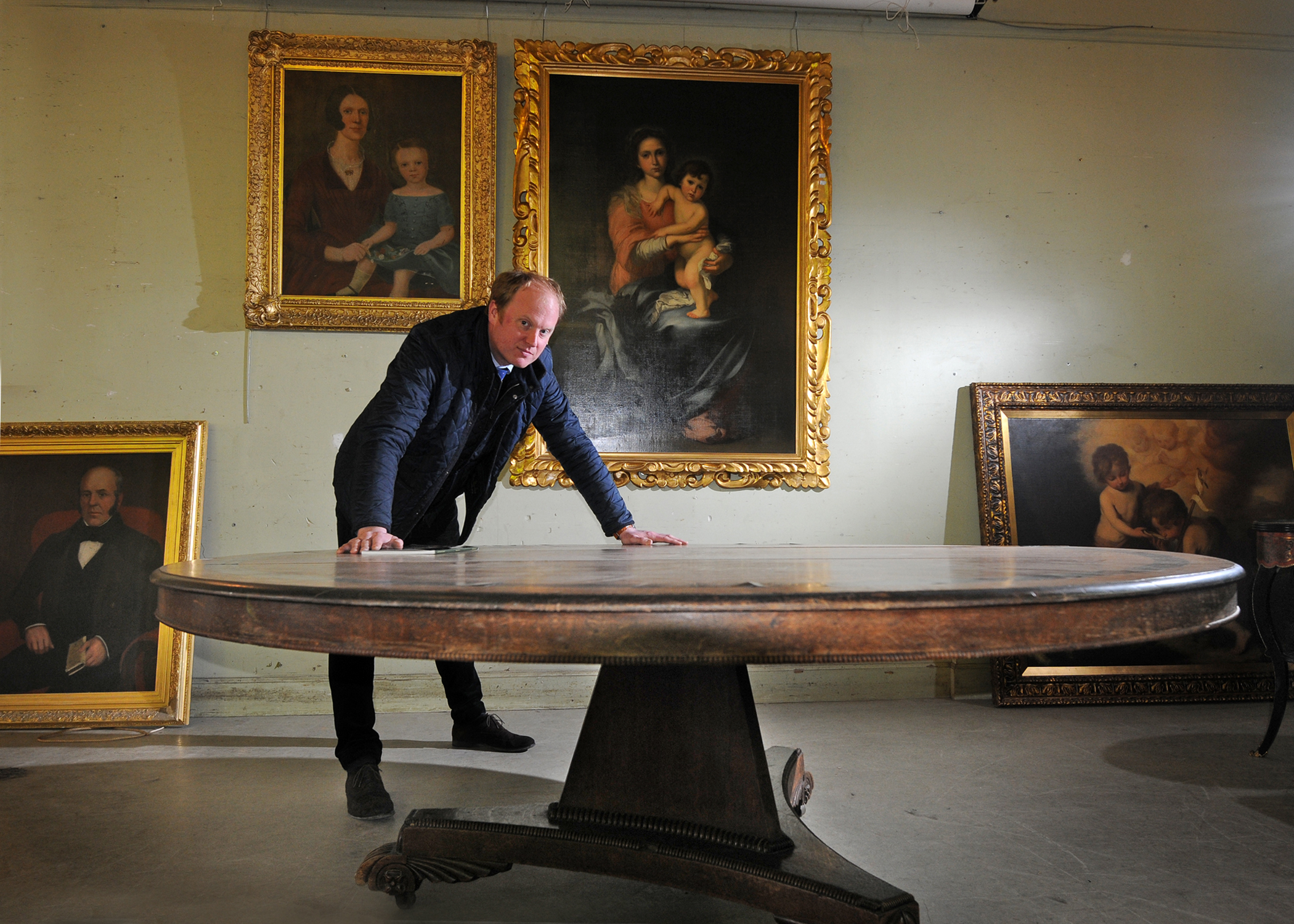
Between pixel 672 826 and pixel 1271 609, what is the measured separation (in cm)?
268

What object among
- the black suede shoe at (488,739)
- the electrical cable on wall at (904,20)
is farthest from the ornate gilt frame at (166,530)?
the electrical cable on wall at (904,20)

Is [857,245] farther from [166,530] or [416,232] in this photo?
[166,530]

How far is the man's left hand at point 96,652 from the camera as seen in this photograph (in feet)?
11.6

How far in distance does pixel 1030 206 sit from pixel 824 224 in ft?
3.48

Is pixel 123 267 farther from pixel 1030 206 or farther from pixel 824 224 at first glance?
pixel 1030 206

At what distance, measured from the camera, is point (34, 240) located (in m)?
3.79

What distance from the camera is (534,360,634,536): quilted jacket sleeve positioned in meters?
2.68

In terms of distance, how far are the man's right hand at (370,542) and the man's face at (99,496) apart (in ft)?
7.72

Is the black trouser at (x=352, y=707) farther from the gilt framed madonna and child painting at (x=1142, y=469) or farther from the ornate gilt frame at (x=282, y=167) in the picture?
the gilt framed madonna and child painting at (x=1142, y=469)

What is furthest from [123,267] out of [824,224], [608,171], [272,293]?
[824,224]

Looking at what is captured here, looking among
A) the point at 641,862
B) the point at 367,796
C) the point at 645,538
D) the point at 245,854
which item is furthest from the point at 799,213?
the point at 245,854

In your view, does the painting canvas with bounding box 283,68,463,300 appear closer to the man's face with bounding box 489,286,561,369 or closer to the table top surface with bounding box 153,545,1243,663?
the man's face with bounding box 489,286,561,369

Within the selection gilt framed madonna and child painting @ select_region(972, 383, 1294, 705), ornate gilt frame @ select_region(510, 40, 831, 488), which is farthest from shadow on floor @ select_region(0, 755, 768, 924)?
gilt framed madonna and child painting @ select_region(972, 383, 1294, 705)

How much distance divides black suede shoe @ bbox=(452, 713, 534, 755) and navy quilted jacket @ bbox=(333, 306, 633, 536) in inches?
32.4
